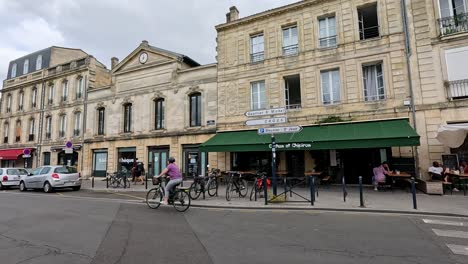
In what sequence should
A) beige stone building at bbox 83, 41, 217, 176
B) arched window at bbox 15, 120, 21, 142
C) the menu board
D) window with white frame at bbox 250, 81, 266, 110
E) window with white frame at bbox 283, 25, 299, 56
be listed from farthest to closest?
arched window at bbox 15, 120, 21, 142 < beige stone building at bbox 83, 41, 217, 176 < window with white frame at bbox 250, 81, 266, 110 < window with white frame at bbox 283, 25, 299, 56 < the menu board

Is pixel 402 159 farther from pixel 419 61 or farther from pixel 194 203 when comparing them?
pixel 194 203

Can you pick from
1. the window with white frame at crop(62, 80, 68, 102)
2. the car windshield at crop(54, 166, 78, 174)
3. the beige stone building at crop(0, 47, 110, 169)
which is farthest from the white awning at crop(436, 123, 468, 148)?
the window with white frame at crop(62, 80, 68, 102)

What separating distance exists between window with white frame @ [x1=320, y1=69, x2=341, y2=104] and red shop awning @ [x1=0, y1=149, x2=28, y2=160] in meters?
26.0

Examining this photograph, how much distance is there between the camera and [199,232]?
5781mm

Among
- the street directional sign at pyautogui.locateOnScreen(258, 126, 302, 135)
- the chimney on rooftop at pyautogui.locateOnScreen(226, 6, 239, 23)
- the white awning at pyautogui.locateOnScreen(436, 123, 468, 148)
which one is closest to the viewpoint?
the street directional sign at pyautogui.locateOnScreen(258, 126, 302, 135)

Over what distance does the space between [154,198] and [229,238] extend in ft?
14.3

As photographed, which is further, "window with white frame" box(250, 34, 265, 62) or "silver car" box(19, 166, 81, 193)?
"window with white frame" box(250, 34, 265, 62)

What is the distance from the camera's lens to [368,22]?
47.9 feet

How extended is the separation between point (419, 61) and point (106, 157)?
794 inches

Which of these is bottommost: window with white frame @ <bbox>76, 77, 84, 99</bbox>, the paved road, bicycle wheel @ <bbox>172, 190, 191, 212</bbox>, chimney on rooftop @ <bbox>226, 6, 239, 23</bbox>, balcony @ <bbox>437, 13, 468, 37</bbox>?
the paved road

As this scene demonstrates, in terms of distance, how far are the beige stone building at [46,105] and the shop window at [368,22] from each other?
65.1 feet

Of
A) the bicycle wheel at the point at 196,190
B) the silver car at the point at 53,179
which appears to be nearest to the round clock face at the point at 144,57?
the silver car at the point at 53,179

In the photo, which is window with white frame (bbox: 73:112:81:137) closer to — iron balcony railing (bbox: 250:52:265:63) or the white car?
the white car

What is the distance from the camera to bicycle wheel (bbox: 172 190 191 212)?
27.5 feet
